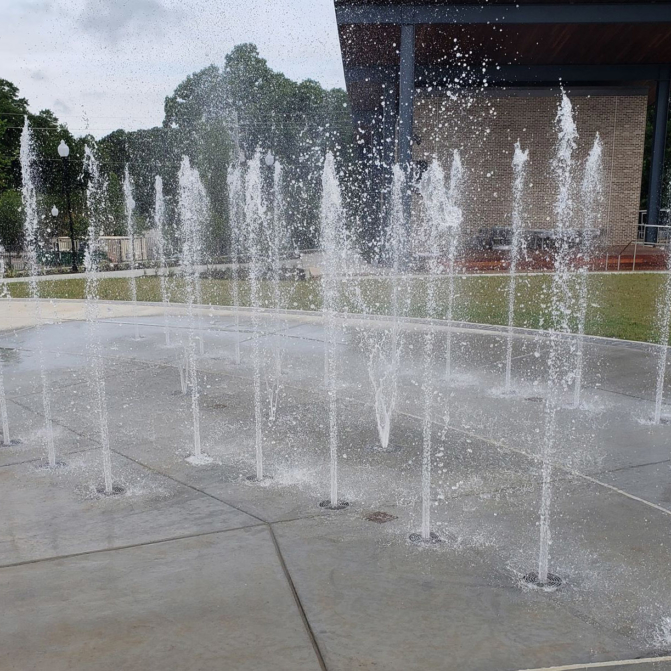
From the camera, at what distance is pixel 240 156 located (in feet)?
129

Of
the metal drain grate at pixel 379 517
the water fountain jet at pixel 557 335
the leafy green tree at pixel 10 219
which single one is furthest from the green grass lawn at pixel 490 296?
the leafy green tree at pixel 10 219

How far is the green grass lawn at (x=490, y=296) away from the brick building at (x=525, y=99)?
12.9 ft

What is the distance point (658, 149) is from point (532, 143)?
392cm

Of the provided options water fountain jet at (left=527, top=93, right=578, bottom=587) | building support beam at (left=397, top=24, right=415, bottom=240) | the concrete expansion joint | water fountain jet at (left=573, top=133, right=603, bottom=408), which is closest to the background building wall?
water fountain jet at (left=573, top=133, right=603, bottom=408)

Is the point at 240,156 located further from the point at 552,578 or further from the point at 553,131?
the point at 552,578

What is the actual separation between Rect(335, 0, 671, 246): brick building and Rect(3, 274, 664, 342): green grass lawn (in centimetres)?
395

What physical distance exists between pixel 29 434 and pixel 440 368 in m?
4.65

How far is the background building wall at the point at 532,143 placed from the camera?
23.8m

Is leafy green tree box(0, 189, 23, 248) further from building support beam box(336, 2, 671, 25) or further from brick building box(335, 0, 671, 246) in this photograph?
building support beam box(336, 2, 671, 25)

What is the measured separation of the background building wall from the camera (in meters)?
23.8

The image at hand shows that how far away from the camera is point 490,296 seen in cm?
1539

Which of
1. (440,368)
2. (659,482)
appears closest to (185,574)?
(659,482)

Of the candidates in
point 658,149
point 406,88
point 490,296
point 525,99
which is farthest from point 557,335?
point 658,149

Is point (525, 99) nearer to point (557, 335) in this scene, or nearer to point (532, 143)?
point (532, 143)
